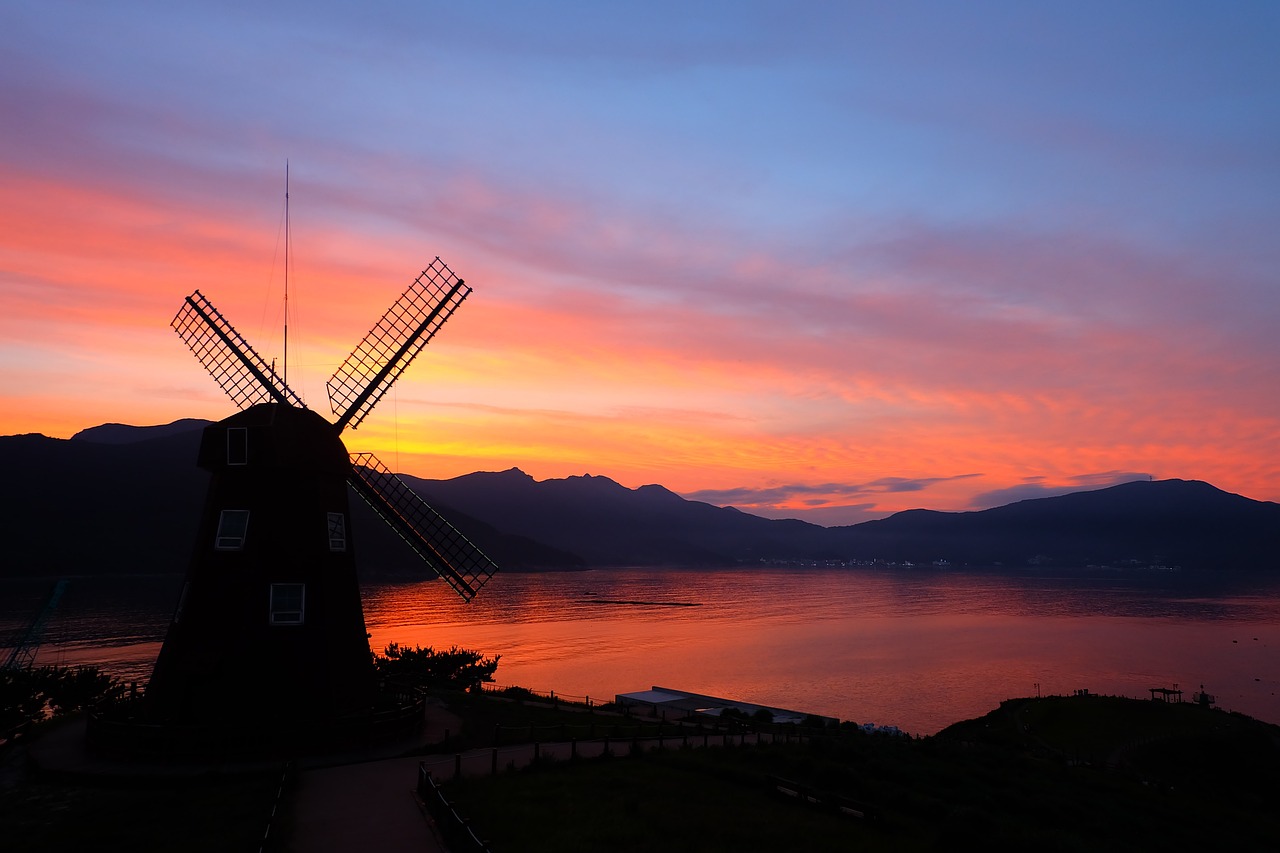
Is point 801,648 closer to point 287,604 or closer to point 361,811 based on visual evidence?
point 287,604

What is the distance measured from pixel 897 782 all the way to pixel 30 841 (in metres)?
24.3

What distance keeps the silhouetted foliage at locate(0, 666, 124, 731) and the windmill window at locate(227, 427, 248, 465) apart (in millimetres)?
16672

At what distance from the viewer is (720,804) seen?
22.1 meters

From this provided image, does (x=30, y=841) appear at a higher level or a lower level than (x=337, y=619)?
lower

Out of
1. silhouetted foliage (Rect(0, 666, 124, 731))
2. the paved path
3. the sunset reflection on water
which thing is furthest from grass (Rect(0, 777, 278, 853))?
the sunset reflection on water

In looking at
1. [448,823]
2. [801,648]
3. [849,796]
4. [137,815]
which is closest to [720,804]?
[849,796]

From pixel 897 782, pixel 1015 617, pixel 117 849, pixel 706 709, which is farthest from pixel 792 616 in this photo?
pixel 117 849

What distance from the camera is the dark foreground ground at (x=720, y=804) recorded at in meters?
18.7

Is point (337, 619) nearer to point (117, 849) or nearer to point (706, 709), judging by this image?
point (117, 849)

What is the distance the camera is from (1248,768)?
51.8m

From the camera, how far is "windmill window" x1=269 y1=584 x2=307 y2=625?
27109 millimetres

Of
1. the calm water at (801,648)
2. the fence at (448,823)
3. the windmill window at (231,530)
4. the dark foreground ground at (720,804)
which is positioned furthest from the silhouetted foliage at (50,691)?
the calm water at (801,648)

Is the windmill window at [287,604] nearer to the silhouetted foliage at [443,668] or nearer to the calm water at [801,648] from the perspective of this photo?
the silhouetted foliage at [443,668]

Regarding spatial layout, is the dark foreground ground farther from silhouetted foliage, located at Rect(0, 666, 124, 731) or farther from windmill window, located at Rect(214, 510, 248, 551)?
silhouetted foliage, located at Rect(0, 666, 124, 731)
